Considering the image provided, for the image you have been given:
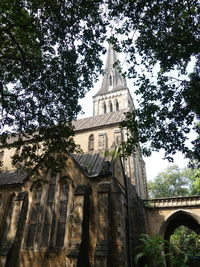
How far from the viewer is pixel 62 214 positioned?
1328 cm

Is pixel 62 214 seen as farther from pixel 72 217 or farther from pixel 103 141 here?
pixel 103 141

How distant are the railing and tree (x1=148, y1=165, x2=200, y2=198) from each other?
72.6 ft

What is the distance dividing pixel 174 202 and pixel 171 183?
76.3 ft

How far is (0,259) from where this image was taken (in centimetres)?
1199

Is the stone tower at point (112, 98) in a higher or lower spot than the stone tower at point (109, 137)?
higher

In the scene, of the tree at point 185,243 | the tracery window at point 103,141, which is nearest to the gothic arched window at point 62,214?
the tracery window at point 103,141

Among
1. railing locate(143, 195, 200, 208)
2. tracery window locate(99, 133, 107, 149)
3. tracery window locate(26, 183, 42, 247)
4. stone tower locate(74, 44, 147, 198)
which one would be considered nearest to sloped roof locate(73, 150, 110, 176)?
stone tower locate(74, 44, 147, 198)

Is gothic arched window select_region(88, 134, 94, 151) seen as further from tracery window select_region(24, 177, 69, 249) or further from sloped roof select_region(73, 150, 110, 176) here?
tracery window select_region(24, 177, 69, 249)

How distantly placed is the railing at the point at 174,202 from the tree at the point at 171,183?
871 inches

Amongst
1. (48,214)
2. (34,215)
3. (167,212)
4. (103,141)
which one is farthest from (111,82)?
(48,214)

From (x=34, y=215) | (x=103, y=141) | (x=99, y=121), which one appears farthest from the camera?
(x=99, y=121)

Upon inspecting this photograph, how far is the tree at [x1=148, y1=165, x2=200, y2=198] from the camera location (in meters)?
40.3

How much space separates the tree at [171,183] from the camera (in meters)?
40.3

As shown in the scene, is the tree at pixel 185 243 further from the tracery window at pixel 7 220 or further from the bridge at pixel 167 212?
the tracery window at pixel 7 220
